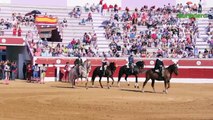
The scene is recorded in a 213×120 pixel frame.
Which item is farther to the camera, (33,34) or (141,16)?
(141,16)

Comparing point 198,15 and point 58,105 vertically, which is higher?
point 198,15

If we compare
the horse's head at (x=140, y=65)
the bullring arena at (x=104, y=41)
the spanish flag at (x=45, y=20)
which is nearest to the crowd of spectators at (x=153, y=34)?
the bullring arena at (x=104, y=41)

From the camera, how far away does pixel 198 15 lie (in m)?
39.0

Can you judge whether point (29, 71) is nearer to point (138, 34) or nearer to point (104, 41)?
point (104, 41)

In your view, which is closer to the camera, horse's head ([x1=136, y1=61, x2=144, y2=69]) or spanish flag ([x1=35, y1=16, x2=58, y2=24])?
horse's head ([x1=136, y1=61, x2=144, y2=69])

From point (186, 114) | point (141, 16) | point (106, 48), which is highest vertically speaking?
point (141, 16)

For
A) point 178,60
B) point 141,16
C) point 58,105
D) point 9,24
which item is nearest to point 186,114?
point 58,105

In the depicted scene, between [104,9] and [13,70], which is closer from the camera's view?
[13,70]

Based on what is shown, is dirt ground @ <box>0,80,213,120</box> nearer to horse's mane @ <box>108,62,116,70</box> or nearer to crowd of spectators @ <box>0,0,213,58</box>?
horse's mane @ <box>108,62,116,70</box>

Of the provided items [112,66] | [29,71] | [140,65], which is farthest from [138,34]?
[112,66]

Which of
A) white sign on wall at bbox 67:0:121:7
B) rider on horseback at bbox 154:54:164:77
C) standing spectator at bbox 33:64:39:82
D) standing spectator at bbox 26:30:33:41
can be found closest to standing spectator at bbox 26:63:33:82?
standing spectator at bbox 33:64:39:82

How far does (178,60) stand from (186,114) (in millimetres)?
18747

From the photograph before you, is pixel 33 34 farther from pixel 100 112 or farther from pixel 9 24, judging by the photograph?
pixel 100 112

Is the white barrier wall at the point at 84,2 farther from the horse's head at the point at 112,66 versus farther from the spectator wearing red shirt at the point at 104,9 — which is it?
the horse's head at the point at 112,66
